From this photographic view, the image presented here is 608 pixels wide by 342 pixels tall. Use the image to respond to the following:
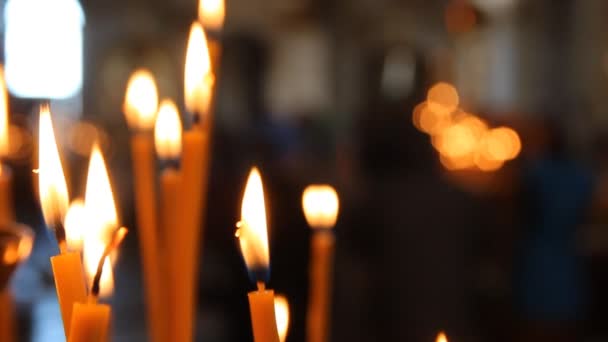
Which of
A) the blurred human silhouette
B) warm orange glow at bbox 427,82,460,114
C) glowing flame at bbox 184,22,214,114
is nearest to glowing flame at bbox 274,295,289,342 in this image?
glowing flame at bbox 184,22,214,114

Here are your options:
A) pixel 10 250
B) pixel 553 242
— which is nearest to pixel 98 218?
pixel 10 250

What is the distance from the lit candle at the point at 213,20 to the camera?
18.1 inches

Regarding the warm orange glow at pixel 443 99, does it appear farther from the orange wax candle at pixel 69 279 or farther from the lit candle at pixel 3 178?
the orange wax candle at pixel 69 279

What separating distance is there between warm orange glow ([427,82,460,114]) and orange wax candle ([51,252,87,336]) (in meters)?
4.12

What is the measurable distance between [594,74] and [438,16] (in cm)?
124

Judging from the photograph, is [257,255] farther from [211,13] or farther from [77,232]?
[211,13]

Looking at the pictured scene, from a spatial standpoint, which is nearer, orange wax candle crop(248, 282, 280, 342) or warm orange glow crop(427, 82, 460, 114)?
orange wax candle crop(248, 282, 280, 342)

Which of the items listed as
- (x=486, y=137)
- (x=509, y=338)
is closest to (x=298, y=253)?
(x=509, y=338)

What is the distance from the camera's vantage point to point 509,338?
3.58 metres

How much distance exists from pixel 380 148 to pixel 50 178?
175 cm

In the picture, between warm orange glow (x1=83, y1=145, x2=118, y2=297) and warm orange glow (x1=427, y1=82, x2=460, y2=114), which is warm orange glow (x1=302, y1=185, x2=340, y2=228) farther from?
warm orange glow (x1=427, y1=82, x2=460, y2=114)

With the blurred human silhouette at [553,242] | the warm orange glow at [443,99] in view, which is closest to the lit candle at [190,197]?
the blurred human silhouette at [553,242]

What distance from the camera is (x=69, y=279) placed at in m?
0.29

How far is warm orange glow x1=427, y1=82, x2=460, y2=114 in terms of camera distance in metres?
4.44
